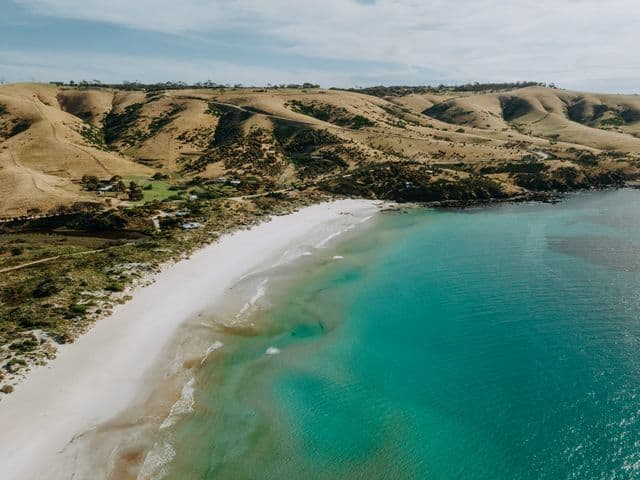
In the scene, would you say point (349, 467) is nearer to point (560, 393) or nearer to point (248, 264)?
point (560, 393)

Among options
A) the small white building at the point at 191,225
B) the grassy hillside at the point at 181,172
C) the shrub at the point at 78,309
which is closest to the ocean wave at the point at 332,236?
the grassy hillside at the point at 181,172

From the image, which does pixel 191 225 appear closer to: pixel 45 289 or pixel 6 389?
pixel 45 289

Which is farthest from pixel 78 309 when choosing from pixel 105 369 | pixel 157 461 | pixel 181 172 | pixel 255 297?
pixel 181 172

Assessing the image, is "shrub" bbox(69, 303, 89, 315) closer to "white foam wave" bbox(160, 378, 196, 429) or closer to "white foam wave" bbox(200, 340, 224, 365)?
"white foam wave" bbox(200, 340, 224, 365)

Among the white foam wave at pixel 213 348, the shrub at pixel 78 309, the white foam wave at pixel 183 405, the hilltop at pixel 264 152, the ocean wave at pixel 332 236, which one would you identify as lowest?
the white foam wave at pixel 183 405

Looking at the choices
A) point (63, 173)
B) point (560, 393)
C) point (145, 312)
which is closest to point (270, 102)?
point (63, 173)

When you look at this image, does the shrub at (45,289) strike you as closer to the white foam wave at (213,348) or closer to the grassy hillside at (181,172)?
the grassy hillside at (181,172)
